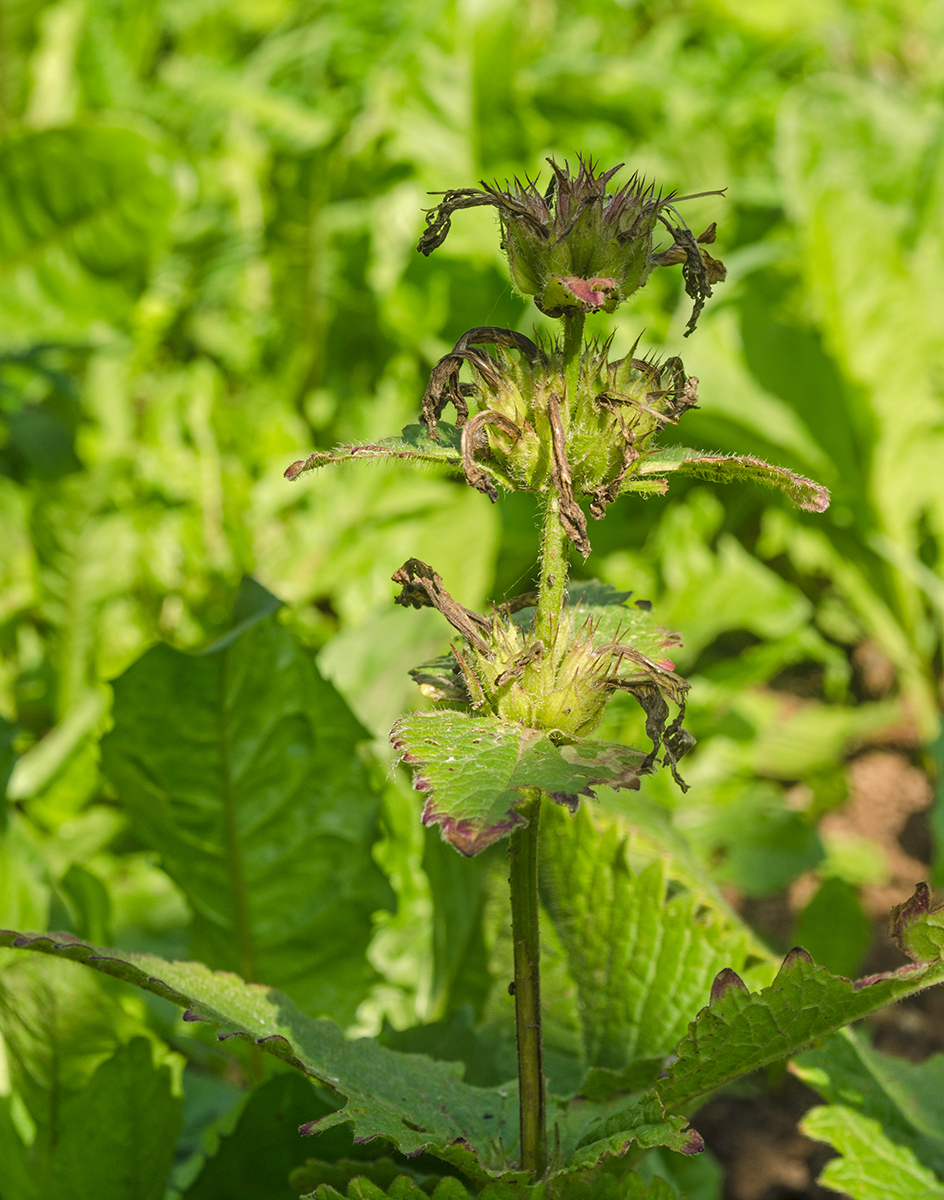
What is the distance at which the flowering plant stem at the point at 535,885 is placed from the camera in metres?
0.88

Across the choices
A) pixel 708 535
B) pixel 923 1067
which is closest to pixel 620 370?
pixel 923 1067

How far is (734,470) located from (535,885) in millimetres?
371

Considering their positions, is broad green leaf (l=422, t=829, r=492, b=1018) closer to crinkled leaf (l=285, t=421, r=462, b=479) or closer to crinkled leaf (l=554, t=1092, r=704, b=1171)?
crinkled leaf (l=554, t=1092, r=704, b=1171)

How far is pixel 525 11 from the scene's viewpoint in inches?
194

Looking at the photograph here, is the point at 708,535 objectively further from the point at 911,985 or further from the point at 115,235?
the point at 911,985

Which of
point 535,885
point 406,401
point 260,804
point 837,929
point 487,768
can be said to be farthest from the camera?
point 406,401

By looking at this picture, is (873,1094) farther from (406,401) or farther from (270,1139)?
(406,401)

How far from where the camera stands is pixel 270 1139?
126cm

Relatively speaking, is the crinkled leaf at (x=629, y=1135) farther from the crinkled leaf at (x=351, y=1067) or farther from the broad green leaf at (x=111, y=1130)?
the broad green leaf at (x=111, y=1130)

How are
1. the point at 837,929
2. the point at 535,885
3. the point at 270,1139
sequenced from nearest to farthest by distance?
1. the point at 535,885
2. the point at 270,1139
3. the point at 837,929

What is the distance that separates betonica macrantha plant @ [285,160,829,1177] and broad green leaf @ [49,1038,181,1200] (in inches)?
19.2

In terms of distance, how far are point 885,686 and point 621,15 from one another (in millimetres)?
3209

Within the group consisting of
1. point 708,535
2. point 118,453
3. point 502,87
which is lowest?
point 708,535

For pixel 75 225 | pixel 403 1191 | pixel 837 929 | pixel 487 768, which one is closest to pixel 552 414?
pixel 487 768
